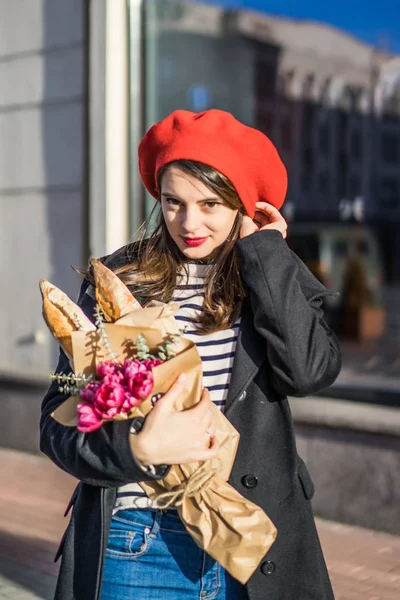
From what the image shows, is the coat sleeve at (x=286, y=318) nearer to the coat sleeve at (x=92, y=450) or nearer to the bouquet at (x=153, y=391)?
the bouquet at (x=153, y=391)

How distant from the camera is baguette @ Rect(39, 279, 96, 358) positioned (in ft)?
6.50

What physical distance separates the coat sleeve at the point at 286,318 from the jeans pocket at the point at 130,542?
1.52 feet

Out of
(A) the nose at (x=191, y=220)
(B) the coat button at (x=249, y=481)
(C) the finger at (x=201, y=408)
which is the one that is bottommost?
(B) the coat button at (x=249, y=481)

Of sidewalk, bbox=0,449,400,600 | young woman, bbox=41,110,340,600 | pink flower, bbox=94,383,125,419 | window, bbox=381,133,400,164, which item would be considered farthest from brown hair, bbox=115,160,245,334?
window, bbox=381,133,400,164

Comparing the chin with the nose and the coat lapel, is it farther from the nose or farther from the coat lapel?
the coat lapel

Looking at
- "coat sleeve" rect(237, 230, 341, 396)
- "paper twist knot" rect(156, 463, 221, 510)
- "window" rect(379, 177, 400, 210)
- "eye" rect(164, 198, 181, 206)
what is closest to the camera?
"paper twist knot" rect(156, 463, 221, 510)

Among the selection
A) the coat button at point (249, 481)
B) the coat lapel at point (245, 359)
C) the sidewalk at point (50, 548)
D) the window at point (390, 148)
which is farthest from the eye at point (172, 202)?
the window at point (390, 148)

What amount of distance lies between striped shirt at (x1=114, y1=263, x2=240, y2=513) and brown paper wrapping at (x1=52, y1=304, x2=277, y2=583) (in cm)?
12

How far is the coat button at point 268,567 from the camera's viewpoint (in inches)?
84.9

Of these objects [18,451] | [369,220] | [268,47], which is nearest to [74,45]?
[268,47]

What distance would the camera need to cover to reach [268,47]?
8477mm

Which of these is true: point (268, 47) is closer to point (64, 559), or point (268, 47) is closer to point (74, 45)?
point (74, 45)

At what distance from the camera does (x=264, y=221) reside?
233 centimetres

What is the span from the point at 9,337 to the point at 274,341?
228 inches
